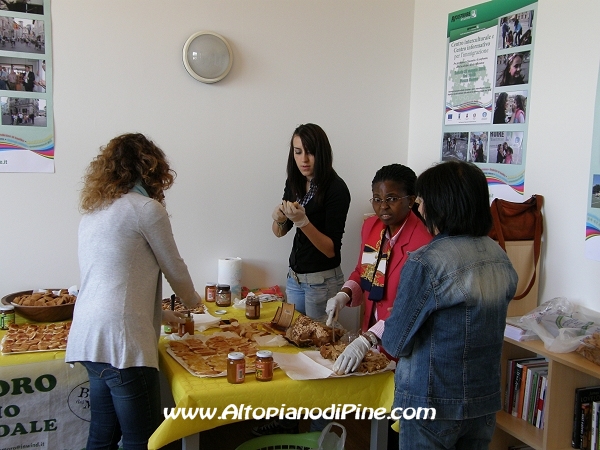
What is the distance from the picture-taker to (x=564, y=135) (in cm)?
248

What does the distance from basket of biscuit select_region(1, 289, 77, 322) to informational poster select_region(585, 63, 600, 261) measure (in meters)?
2.21

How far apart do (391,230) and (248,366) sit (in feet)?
2.43

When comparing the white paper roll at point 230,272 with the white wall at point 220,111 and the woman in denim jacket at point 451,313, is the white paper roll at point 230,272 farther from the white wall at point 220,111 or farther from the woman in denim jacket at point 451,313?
the woman in denim jacket at point 451,313

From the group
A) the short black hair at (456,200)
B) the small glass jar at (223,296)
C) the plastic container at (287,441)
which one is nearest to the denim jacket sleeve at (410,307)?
the short black hair at (456,200)

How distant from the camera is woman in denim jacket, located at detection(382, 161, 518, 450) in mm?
1443

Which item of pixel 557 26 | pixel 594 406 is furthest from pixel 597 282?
pixel 557 26

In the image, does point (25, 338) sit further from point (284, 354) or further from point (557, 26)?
point (557, 26)

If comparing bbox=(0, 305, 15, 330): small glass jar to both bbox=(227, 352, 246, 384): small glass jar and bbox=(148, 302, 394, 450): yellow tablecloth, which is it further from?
bbox=(227, 352, 246, 384): small glass jar

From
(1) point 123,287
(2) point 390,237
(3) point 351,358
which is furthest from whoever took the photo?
(2) point 390,237

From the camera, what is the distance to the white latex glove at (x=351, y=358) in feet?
6.06

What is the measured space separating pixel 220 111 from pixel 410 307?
1.96 m

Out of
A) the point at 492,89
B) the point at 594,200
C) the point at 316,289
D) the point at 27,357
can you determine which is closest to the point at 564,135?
the point at 594,200

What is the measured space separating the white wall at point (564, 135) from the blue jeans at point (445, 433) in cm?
111

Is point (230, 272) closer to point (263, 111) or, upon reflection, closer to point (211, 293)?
point (211, 293)
